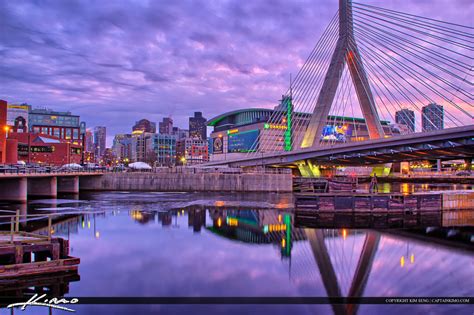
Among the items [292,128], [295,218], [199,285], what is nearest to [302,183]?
[295,218]

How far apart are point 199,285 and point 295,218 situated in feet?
68.4

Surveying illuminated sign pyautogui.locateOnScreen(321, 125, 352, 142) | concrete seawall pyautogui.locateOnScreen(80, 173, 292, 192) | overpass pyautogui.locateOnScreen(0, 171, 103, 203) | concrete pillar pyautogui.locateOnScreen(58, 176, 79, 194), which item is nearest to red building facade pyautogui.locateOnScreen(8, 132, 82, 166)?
Answer: concrete seawall pyautogui.locateOnScreen(80, 173, 292, 192)

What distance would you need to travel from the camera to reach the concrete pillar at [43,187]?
179 feet

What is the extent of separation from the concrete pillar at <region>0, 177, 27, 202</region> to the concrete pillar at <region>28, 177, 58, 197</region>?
8.08m

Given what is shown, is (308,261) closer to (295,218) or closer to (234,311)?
(234,311)

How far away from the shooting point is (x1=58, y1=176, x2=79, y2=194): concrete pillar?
63.5m

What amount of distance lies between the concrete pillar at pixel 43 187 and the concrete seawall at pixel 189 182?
53.0 feet

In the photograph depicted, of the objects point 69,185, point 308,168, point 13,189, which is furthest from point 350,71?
point 13,189

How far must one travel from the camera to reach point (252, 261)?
2028 centimetres

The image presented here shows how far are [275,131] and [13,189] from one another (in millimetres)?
123942

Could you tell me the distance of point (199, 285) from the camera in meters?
16.0

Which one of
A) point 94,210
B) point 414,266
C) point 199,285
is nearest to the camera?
point 199,285

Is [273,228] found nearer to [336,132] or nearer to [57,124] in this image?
[336,132]

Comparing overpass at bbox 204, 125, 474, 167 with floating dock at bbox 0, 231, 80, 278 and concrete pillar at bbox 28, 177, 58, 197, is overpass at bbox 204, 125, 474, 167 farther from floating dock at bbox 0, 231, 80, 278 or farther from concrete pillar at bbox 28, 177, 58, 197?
floating dock at bbox 0, 231, 80, 278
